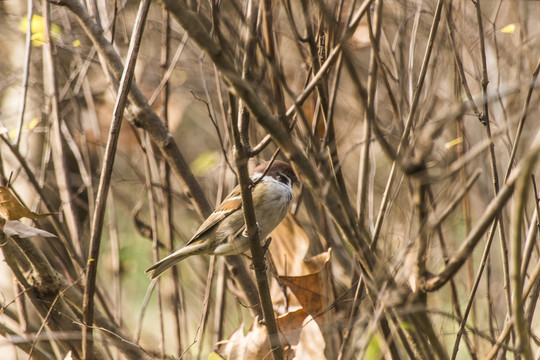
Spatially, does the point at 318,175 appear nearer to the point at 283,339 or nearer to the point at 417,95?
the point at 417,95

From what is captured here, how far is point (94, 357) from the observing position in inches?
109

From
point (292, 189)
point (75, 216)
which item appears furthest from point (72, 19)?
point (292, 189)

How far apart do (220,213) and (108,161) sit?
3.58 feet

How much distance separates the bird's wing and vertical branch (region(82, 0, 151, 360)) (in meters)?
0.90

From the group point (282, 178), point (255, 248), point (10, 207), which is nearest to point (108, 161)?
point (10, 207)

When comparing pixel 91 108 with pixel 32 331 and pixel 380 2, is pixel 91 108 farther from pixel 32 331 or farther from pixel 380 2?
pixel 380 2

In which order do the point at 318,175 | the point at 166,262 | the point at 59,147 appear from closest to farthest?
the point at 318,175 < the point at 59,147 < the point at 166,262

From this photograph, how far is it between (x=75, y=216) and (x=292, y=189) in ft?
4.21

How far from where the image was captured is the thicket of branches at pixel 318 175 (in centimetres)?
167

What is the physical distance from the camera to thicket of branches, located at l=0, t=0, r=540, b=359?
1.67 metres

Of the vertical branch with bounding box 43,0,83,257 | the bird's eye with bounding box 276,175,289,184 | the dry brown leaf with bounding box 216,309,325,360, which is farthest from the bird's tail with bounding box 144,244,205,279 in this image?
the bird's eye with bounding box 276,175,289,184

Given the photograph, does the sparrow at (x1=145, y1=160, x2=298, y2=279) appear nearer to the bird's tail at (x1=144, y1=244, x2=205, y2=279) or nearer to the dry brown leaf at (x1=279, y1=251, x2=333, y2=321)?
the bird's tail at (x1=144, y1=244, x2=205, y2=279)

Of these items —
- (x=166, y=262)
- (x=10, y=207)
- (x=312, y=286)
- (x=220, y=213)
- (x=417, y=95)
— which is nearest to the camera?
(x=417, y=95)

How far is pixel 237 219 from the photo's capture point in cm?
353
